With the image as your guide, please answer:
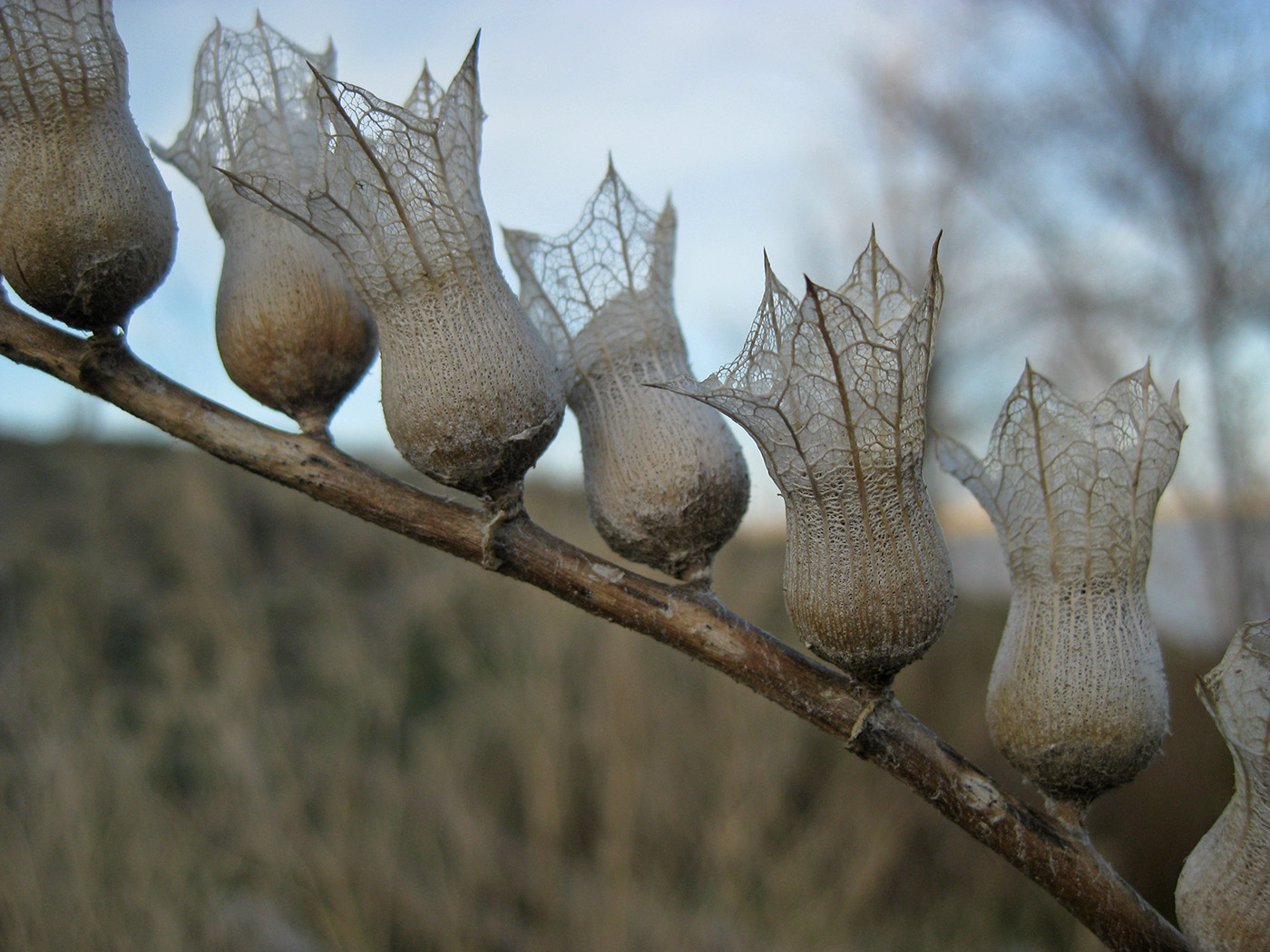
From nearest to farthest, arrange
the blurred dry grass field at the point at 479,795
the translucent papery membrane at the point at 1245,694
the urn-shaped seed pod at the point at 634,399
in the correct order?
the translucent papery membrane at the point at 1245,694 < the urn-shaped seed pod at the point at 634,399 < the blurred dry grass field at the point at 479,795

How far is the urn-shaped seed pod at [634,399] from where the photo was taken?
528mm

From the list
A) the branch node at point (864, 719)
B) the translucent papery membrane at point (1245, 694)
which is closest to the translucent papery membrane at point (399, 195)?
the branch node at point (864, 719)

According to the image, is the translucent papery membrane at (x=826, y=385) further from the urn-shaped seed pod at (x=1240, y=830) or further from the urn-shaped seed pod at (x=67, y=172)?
the urn-shaped seed pod at (x=67, y=172)

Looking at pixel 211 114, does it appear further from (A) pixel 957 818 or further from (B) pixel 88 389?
(A) pixel 957 818

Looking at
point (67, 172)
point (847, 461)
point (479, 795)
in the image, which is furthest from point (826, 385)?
point (479, 795)

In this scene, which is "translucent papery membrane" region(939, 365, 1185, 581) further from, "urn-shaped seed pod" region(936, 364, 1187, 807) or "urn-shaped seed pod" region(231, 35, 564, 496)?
"urn-shaped seed pod" region(231, 35, 564, 496)

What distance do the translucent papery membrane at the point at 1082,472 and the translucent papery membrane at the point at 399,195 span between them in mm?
319

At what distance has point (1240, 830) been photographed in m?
0.43

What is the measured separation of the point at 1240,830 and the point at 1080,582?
0.45 feet

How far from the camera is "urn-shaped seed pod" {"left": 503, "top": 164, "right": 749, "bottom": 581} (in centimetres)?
53

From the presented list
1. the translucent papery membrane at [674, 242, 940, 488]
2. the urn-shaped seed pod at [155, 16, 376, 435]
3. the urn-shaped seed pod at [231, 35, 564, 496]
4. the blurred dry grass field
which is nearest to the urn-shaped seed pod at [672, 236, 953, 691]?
the translucent papery membrane at [674, 242, 940, 488]

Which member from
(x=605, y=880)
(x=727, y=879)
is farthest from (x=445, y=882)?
(x=727, y=879)

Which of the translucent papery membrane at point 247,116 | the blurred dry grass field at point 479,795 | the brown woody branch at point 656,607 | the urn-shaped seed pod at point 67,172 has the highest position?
the translucent papery membrane at point 247,116

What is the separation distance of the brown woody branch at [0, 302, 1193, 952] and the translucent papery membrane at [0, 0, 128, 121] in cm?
12
